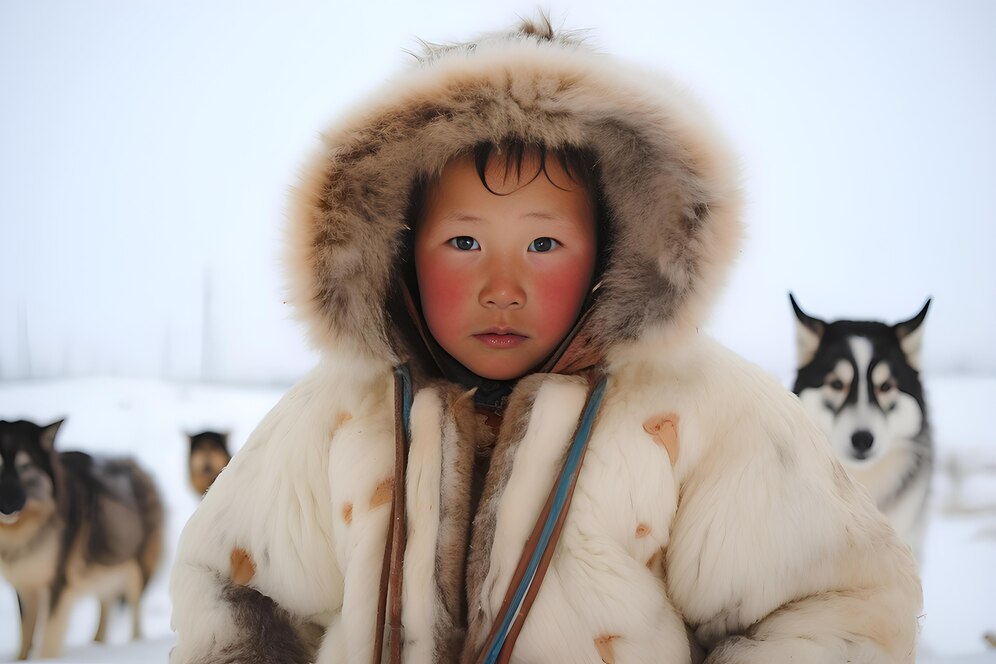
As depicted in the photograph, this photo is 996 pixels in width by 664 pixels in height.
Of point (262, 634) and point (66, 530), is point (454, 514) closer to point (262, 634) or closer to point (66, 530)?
point (262, 634)

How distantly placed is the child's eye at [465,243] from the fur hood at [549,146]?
83 mm

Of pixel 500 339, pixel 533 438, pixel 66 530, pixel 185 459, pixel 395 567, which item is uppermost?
pixel 500 339

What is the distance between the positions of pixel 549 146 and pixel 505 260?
139 millimetres

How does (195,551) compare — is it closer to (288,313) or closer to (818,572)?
(288,313)

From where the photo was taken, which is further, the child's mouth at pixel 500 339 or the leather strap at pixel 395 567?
the child's mouth at pixel 500 339

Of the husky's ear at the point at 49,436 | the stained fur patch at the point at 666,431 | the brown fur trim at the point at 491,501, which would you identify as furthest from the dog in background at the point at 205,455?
the stained fur patch at the point at 666,431

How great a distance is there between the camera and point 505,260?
0.97m

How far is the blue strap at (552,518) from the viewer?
844mm

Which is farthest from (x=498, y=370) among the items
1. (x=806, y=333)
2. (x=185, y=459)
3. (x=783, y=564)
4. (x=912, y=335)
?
(x=185, y=459)

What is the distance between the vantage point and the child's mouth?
3.29ft

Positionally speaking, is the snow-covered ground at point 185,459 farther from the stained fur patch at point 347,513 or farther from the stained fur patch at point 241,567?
the stained fur patch at point 347,513

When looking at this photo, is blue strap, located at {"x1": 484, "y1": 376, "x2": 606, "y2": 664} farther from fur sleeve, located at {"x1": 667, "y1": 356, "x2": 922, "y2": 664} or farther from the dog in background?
the dog in background

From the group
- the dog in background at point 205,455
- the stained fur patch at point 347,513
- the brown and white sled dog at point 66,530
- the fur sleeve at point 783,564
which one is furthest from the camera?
the dog in background at point 205,455

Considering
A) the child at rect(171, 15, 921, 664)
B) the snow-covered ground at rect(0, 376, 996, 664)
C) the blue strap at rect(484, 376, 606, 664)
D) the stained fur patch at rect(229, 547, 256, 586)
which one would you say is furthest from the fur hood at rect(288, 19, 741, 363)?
the snow-covered ground at rect(0, 376, 996, 664)
